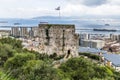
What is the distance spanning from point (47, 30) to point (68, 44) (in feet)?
4.84

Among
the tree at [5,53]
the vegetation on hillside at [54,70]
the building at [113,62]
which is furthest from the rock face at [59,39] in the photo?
the building at [113,62]

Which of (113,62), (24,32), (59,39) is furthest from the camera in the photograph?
(24,32)

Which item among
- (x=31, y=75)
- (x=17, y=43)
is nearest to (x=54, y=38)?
(x=31, y=75)

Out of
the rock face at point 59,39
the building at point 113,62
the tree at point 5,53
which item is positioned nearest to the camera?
the rock face at point 59,39

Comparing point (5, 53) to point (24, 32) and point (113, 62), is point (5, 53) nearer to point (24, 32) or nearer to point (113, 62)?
point (113, 62)

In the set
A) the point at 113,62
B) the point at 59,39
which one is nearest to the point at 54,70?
the point at 59,39

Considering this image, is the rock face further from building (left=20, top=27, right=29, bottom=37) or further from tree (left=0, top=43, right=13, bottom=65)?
building (left=20, top=27, right=29, bottom=37)

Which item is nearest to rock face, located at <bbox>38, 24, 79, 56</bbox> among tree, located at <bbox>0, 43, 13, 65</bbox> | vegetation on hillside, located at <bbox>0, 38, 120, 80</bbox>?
vegetation on hillside, located at <bbox>0, 38, 120, 80</bbox>

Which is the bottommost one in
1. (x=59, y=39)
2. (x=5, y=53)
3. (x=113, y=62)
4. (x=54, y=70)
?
(x=113, y=62)

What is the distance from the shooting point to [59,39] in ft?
83.3

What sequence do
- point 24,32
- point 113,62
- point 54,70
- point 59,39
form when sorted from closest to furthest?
point 54,70 < point 59,39 < point 113,62 < point 24,32

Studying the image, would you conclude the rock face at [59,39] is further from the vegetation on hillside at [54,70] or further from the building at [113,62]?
the building at [113,62]

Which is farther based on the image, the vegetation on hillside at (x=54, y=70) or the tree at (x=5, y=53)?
the tree at (x=5, y=53)

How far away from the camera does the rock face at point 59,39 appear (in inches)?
1000
